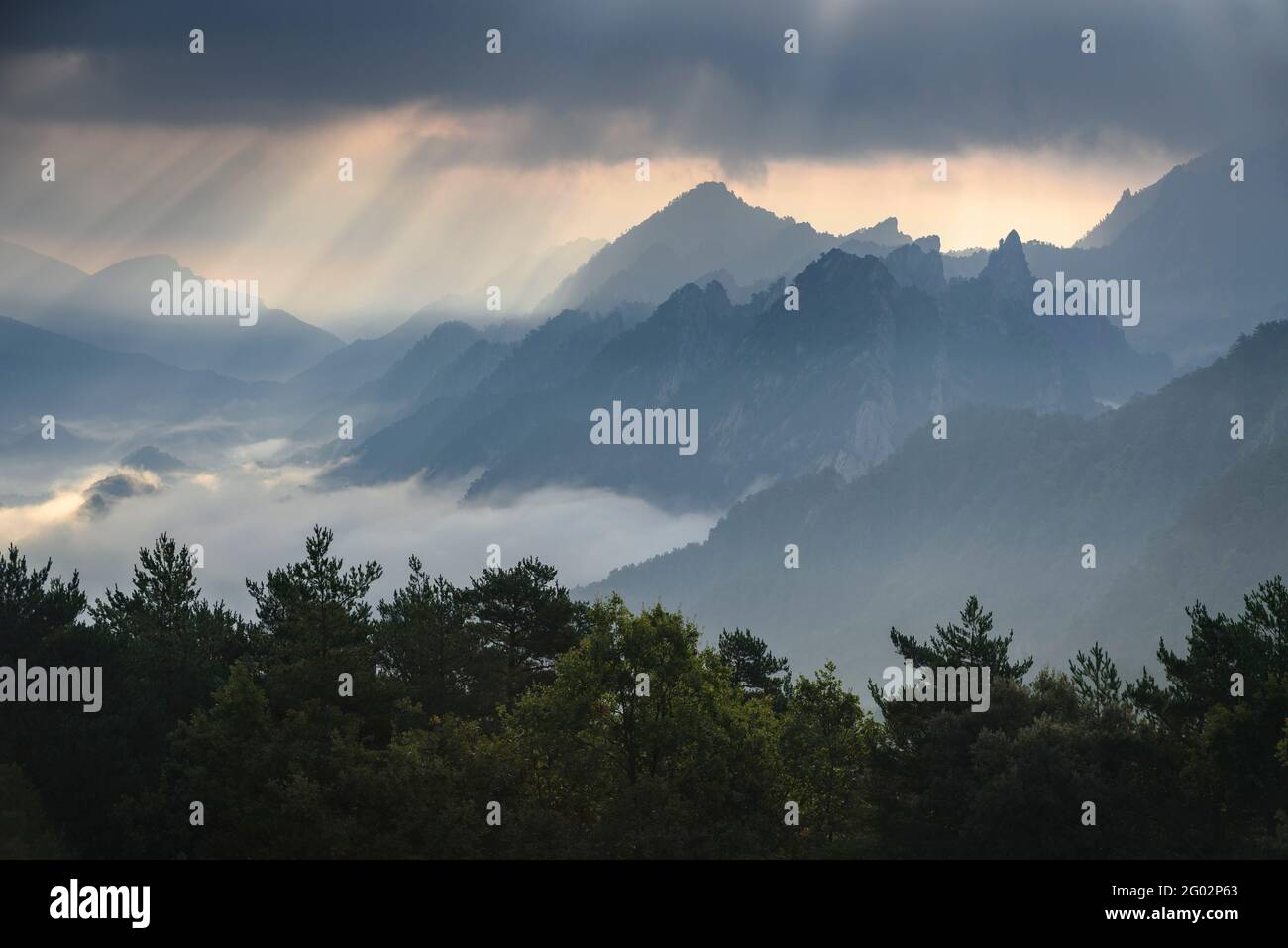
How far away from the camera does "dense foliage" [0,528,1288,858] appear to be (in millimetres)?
42875

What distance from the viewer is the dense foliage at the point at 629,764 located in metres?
42.9

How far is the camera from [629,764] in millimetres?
46938

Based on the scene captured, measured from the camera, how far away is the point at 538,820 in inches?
1676

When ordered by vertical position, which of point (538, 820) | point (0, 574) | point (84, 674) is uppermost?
point (0, 574)

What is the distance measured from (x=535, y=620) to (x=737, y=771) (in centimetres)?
3050
